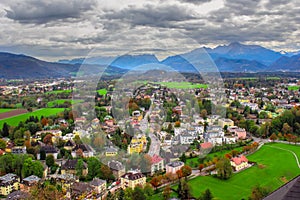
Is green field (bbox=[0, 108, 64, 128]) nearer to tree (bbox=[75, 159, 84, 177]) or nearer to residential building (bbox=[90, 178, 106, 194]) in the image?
tree (bbox=[75, 159, 84, 177])

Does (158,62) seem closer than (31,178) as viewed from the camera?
Yes

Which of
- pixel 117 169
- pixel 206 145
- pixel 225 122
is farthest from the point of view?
pixel 225 122

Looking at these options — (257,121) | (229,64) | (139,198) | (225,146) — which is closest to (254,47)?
(229,64)

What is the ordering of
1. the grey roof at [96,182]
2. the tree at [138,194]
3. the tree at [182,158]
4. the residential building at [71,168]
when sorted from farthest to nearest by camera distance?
the tree at [182,158], the residential building at [71,168], the grey roof at [96,182], the tree at [138,194]

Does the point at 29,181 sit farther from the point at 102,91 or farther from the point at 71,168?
the point at 102,91

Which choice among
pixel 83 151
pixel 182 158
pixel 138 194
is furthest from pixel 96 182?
pixel 83 151

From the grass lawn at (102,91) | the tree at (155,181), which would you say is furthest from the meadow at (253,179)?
the grass lawn at (102,91)

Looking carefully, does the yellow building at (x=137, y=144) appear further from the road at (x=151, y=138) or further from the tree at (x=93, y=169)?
the tree at (x=93, y=169)

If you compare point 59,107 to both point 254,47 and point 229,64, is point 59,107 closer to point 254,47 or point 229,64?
point 229,64
